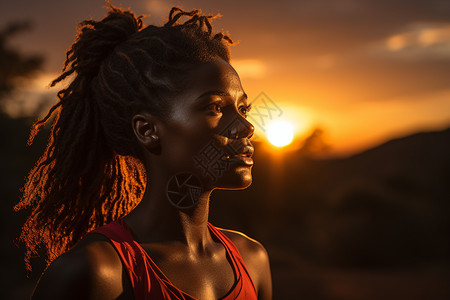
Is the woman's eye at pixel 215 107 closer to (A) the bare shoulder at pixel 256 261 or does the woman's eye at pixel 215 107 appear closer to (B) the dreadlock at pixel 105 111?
(B) the dreadlock at pixel 105 111

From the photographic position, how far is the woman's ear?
9.29 feet

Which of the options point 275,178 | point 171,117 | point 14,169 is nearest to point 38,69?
Result: point 14,169

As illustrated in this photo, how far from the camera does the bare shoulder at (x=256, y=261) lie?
331 cm

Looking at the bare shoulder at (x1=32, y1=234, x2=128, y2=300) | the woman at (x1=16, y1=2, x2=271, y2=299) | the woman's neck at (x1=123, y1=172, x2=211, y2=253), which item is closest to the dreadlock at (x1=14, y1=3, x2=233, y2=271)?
the woman at (x1=16, y1=2, x2=271, y2=299)

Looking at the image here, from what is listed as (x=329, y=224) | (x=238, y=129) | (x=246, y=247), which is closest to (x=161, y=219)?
(x=238, y=129)

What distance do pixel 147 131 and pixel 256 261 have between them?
116 centimetres

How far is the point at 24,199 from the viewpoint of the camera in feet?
11.5

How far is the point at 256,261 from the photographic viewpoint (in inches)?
133

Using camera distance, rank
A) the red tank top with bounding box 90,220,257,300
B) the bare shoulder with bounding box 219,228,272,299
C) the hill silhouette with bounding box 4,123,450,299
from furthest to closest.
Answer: the hill silhouette with bounding box 4,123,450,299
the bare shoulder with bounding box 219,228,272,299
the red tank top with bounding box 90,220,257,300

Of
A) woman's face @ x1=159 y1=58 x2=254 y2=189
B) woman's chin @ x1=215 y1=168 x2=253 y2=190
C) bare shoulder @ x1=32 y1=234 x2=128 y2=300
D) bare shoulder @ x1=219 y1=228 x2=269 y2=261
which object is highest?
woman's face @ x1=159 y1=58 x2=254 y2=189

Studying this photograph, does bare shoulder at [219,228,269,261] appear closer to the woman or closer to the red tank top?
the woman

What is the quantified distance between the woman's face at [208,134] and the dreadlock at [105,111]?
0.10 metres

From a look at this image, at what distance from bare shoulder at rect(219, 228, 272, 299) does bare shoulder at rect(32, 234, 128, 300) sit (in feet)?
3.22

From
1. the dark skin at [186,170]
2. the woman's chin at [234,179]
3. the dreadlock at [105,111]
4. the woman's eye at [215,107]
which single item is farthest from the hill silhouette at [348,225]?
the woman's eye at [215,107]
